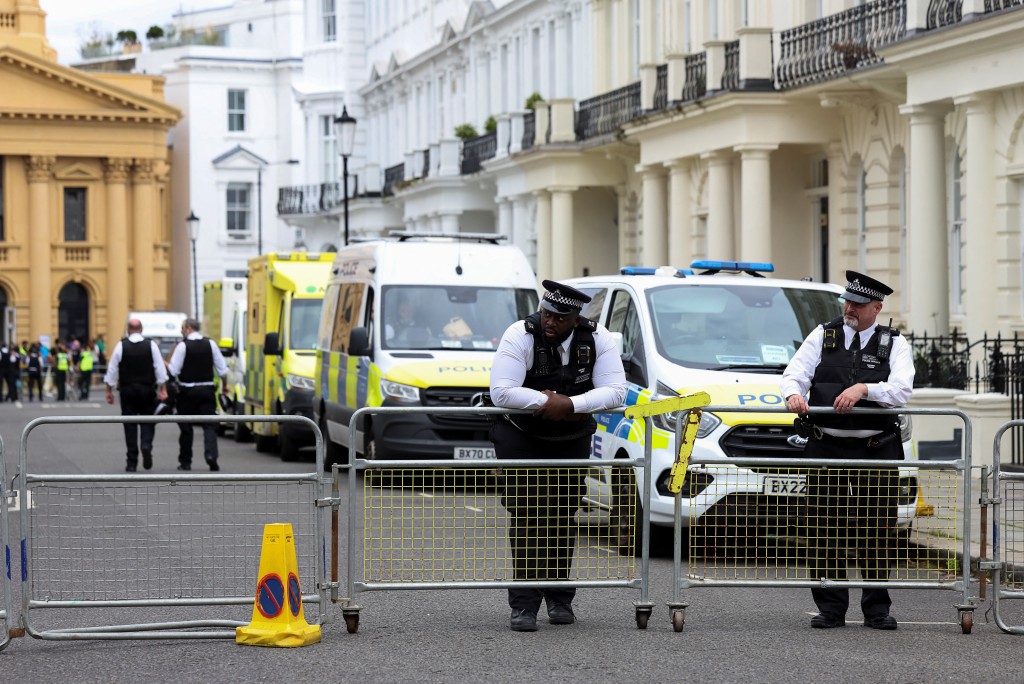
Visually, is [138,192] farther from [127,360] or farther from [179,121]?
[127,360]

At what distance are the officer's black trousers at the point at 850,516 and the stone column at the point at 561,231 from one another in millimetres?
28665

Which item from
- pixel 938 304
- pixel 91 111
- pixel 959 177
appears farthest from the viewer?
pixel 91 111

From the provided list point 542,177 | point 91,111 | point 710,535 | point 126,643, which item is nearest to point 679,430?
point 710,535

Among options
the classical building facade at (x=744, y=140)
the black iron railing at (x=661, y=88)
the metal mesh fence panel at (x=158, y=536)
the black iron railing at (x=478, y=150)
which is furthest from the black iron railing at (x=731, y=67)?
the metal mesh fence panel at (x=158, y=536)

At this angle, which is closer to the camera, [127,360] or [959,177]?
[127,360]

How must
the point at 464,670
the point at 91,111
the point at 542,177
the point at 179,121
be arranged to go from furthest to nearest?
the point at 179,121 → the point at 91,111 → the point at 542,177 → the point at 464,670

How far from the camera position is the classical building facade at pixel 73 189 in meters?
75.9

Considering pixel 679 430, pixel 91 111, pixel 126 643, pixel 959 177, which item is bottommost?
pixel 126 643

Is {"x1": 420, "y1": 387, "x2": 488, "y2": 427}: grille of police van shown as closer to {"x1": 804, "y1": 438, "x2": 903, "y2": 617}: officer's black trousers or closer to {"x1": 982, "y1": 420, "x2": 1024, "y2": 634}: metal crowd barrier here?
{"x1": 982, "y1": 420, "x2": 1024, "y2": 634}: metal crowd barrier

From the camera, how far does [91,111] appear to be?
7631 cm

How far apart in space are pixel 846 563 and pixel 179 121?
74.6m

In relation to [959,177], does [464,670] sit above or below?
below

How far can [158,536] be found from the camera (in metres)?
9.36

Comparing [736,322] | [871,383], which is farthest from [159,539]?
[736,322]
